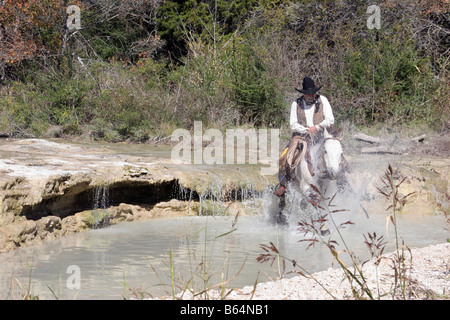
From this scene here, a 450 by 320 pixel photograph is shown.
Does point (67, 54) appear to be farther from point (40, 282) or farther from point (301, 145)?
point (40, 282)

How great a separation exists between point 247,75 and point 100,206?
8.60 meters

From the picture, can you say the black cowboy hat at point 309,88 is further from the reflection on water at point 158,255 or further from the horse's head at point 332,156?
the reflection on water at point 158,255

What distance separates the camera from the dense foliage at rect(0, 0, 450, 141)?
1499 cm

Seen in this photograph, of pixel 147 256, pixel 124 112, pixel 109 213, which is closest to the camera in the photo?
pixel 147 256

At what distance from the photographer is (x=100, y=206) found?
8062mm

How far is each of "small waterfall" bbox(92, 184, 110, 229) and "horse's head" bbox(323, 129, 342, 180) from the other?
314 cm

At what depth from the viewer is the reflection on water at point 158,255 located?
5.00 m

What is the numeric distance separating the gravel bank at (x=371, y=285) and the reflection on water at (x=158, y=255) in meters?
0.35

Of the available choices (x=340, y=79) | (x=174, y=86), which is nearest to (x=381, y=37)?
(x=340, y=79)

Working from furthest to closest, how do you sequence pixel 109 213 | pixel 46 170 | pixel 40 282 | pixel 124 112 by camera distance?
pixel 124 112 → pixel 109 213 → pixel 46 170 → pixel 40 282

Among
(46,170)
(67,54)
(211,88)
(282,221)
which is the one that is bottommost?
(282,221)

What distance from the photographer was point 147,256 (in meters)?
6.22

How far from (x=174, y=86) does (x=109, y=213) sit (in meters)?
9.66

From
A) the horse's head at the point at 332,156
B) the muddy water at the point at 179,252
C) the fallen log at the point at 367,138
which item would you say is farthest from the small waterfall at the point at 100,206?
the fallen log at the point at 367,138
